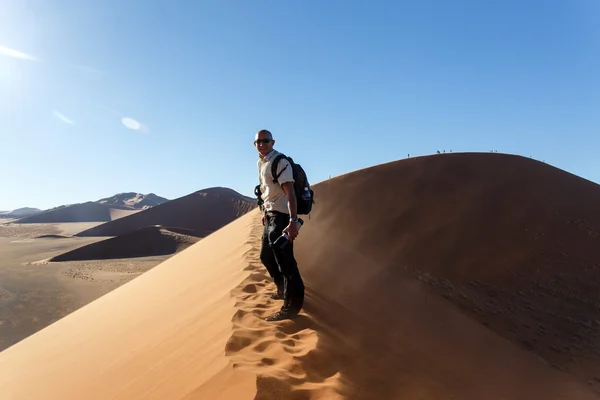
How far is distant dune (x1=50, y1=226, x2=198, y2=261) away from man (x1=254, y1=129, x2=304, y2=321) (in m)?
25.7

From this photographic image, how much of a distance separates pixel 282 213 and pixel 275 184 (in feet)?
0.84

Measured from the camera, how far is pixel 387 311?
4.51 m

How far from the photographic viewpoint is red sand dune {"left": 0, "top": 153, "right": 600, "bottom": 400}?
250cm

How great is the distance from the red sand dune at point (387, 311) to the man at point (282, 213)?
20 centimetres

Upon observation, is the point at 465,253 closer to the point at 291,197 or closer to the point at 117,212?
the point at 291,197

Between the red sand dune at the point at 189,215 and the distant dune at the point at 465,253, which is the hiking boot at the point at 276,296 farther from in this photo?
the red sand dune at the point at 189,215

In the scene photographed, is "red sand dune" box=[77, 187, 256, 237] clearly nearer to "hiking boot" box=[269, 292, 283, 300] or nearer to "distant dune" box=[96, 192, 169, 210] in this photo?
"hiking boot" box=[269, 292, 283, 300]

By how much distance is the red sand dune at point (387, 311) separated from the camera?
2.50 metres

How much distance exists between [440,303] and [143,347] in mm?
4329

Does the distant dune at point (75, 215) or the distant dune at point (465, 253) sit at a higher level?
the distant dune at point (465, 253)

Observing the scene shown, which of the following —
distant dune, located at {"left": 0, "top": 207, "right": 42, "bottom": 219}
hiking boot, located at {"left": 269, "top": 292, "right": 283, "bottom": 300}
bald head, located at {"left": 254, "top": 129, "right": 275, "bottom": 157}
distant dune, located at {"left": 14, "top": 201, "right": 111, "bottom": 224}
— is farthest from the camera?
distant dune, located at {"left": 0, "top": 207, "right": 42, "bottom": 219}

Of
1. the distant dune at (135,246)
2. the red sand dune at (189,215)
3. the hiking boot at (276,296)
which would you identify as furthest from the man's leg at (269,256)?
the red sand dune at (189,215)

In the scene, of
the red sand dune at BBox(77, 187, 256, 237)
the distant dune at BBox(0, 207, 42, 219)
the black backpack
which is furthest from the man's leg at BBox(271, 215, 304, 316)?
the distant dune at BBox(0, 207, 42, 219)

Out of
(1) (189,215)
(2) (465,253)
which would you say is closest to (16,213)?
(1) (189,215)
